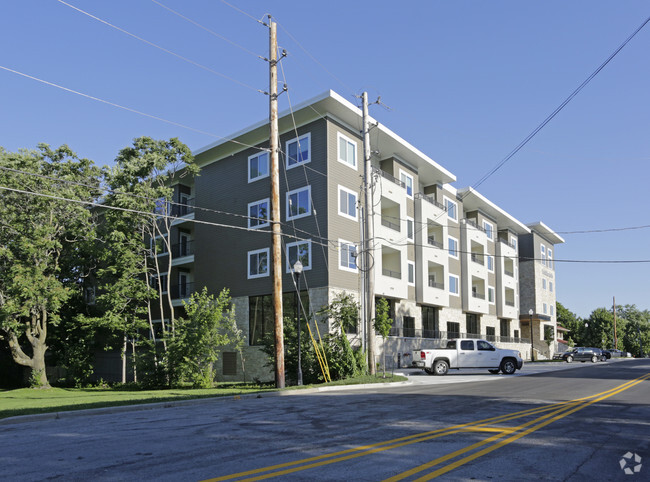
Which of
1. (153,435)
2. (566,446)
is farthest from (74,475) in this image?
(566,446)

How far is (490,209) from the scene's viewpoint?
54.2 meters

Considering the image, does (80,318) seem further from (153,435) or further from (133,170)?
(153,435)

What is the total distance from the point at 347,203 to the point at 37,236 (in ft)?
56.5

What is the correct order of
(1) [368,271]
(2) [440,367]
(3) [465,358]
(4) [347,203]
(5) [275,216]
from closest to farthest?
(5) [275,216]
(1) [368,271]
(2) [440,367]
(3) [465,358]
(4) [347,203]

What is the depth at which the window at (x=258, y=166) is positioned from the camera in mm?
33394

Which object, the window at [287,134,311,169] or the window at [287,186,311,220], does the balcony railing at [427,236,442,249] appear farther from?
the window at [287,134,311,169]

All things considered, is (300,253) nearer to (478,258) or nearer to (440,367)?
(440,367)

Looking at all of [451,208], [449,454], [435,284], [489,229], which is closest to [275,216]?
[449,454]

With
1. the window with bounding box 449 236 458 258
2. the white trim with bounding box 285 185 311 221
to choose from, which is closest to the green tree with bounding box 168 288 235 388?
the white trim with bounding box 285 185 311 221

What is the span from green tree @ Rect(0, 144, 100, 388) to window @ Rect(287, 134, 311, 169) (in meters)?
11.3

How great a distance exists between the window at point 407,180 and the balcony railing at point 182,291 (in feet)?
53.5

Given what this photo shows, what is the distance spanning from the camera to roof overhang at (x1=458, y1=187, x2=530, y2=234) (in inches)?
1914

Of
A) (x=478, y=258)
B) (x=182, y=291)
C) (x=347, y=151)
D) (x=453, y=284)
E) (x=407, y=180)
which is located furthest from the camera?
(x=478, y=258)

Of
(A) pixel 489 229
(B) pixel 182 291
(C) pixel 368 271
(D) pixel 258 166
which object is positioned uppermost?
(D) pixel 258 166
